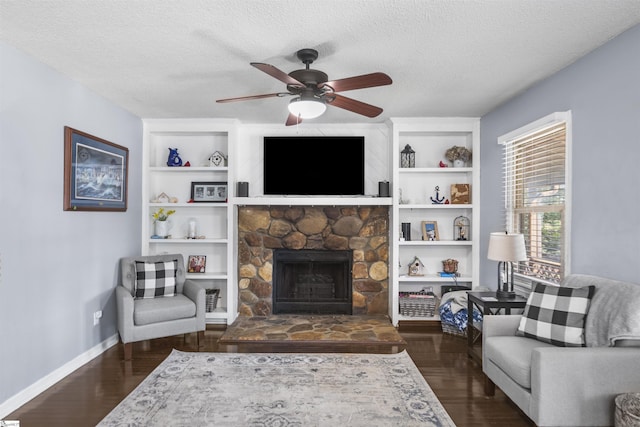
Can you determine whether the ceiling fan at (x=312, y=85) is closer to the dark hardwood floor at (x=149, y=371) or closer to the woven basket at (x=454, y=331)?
the dark hardwood floor at (x=149, y=371)

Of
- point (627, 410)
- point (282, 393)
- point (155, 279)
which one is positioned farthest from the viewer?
point (155, 279)

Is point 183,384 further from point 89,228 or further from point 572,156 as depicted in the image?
point 572,156

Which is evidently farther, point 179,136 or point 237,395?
point 179,136

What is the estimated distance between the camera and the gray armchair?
140 inches

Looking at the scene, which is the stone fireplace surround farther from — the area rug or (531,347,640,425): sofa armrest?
(531,347,640,425): sofa armrest

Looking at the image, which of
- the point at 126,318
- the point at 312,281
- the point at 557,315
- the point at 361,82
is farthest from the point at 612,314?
the point at 126,318

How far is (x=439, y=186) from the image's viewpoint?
16.2 feet

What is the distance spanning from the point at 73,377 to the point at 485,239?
4.25 meters

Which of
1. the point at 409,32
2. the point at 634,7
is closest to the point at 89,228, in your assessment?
the point at 409,32

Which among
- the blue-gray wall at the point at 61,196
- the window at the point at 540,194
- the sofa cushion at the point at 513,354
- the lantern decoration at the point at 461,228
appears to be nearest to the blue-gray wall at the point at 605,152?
the blue-gray wall at the point at 61,196

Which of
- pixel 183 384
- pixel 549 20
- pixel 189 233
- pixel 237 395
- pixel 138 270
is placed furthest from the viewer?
pixel 189 233

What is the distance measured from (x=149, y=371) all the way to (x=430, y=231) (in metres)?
3.35

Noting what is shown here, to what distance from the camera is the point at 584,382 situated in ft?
7.03

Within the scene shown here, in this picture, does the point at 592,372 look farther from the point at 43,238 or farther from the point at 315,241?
the point at 43,238
